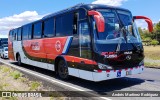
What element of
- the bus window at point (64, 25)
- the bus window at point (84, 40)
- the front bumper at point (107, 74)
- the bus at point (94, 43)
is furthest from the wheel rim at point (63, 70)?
the front bumper at point (107, 74)

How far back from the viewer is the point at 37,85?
33.3 feet

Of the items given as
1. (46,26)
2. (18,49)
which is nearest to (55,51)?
(46,26)

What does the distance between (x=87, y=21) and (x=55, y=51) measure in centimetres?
349

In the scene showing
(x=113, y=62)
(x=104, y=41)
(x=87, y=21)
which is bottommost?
(x=113, y=62)

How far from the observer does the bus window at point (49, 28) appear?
14022mm

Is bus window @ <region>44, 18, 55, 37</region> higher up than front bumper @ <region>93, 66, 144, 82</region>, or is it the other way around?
bus window @ <region>44, 18, 55, 37</region>

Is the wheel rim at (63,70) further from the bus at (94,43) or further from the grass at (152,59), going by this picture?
the grass at (152,59)

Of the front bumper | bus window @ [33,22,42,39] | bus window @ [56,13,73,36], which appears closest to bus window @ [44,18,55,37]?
bus window @ [56,13,73,36]

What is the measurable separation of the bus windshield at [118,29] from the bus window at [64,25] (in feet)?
6.22

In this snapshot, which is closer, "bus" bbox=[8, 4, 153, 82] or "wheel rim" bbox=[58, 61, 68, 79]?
"bus" bbox=[8, 4, 153, 82]

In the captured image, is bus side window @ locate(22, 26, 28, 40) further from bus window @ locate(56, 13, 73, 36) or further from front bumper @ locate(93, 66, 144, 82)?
front bumper @ locate(93, 66, 144, 82)

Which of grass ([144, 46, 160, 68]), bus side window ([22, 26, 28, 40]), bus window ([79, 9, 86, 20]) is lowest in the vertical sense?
grass ([144, 46, 160, 68])

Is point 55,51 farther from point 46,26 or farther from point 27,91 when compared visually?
point 27,91

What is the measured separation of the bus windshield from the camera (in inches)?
399
